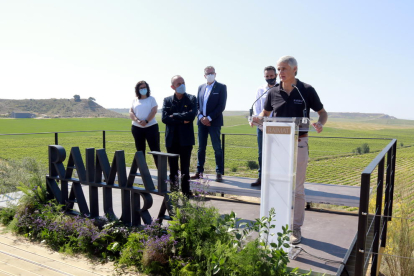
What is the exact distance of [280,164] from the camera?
2463 millimetres

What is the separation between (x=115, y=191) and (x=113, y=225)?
1.88 m

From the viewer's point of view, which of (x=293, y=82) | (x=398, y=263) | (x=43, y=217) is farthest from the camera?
(x=398, y=263)

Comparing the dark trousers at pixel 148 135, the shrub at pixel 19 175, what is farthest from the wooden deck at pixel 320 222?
the shrub at pixel 19 175

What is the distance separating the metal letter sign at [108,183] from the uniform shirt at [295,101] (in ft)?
3.34

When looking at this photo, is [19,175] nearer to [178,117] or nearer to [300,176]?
[178,117]

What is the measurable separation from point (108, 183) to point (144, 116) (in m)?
1.50

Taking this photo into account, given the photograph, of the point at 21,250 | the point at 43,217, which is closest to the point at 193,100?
the point at 43,217

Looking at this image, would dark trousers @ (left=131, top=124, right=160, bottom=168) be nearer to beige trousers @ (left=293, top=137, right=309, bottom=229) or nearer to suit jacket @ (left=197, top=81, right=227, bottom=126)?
suit jacket @ (left=197, top=81, right=227, bottom=126)

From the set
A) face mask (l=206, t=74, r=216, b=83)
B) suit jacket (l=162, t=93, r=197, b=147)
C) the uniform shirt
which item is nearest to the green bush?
the uniform shirt

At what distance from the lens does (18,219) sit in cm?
375

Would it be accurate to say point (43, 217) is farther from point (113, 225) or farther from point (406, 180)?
point (406, 180)

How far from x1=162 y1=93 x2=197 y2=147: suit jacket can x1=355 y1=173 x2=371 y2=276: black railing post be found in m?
2.47

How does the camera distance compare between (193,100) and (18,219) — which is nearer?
(18,219)

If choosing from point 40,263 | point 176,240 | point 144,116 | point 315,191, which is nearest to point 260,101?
point 315,191
